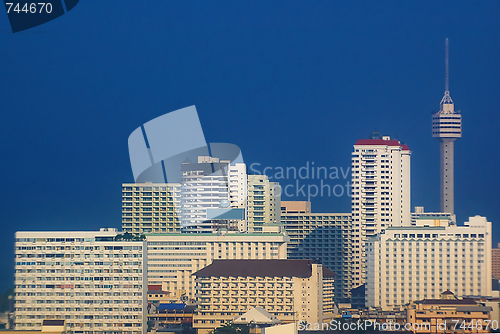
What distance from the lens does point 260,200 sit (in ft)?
253

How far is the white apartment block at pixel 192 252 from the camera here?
63750 millimetres

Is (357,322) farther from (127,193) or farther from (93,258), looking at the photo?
(127,193)

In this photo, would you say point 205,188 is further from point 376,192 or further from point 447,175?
point 447,175

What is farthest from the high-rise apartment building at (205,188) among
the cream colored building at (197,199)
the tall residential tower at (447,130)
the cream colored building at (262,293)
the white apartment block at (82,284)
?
the tall residential tower at (447,130)

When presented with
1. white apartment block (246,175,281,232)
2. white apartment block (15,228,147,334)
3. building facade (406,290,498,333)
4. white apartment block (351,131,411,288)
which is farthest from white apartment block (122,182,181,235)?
building facade (406,290,498,333)

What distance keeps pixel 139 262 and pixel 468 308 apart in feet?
57.8

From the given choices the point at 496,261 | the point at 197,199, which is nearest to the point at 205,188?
the point at 197,199

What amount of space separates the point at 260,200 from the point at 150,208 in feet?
31.3

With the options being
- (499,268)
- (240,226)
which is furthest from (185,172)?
(499,268)

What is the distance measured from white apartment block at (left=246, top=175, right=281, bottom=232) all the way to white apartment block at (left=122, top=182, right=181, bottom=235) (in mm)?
6454

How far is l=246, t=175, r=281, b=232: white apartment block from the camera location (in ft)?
253

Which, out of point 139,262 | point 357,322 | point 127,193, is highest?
point 127,193

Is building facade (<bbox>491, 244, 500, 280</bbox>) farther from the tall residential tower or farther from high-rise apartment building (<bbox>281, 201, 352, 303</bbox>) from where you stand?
the tall residential tower

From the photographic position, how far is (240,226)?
6944 centimetres
